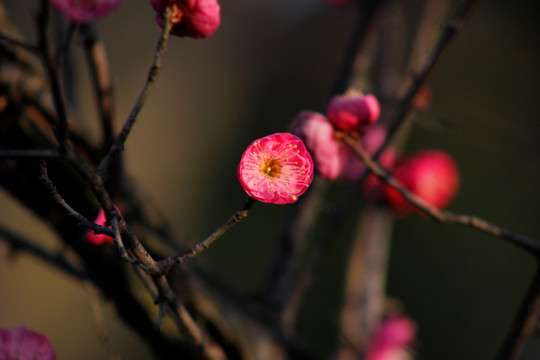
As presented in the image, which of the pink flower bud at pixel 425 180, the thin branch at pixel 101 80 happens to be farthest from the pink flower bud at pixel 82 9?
the pink flower bud at pixel 425 180

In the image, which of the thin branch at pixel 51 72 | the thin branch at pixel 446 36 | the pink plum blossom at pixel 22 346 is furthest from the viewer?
the thin branch at pixel 446 36

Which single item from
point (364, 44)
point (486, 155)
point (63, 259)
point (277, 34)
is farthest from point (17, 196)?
point (277, 34)

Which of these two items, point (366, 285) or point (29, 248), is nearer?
point (29, 248)

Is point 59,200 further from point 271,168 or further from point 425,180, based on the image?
point 425,180

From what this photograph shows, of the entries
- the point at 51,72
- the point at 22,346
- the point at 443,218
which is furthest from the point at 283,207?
the point at 51,72

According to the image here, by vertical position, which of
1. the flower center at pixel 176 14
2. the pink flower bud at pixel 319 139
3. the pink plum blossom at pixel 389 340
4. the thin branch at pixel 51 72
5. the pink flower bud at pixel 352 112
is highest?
the flower center at pixel 176 14

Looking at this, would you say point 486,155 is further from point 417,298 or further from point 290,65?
point 290,65

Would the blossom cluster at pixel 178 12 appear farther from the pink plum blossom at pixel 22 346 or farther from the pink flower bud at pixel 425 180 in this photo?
the pink flower bud at pixel 425 180
